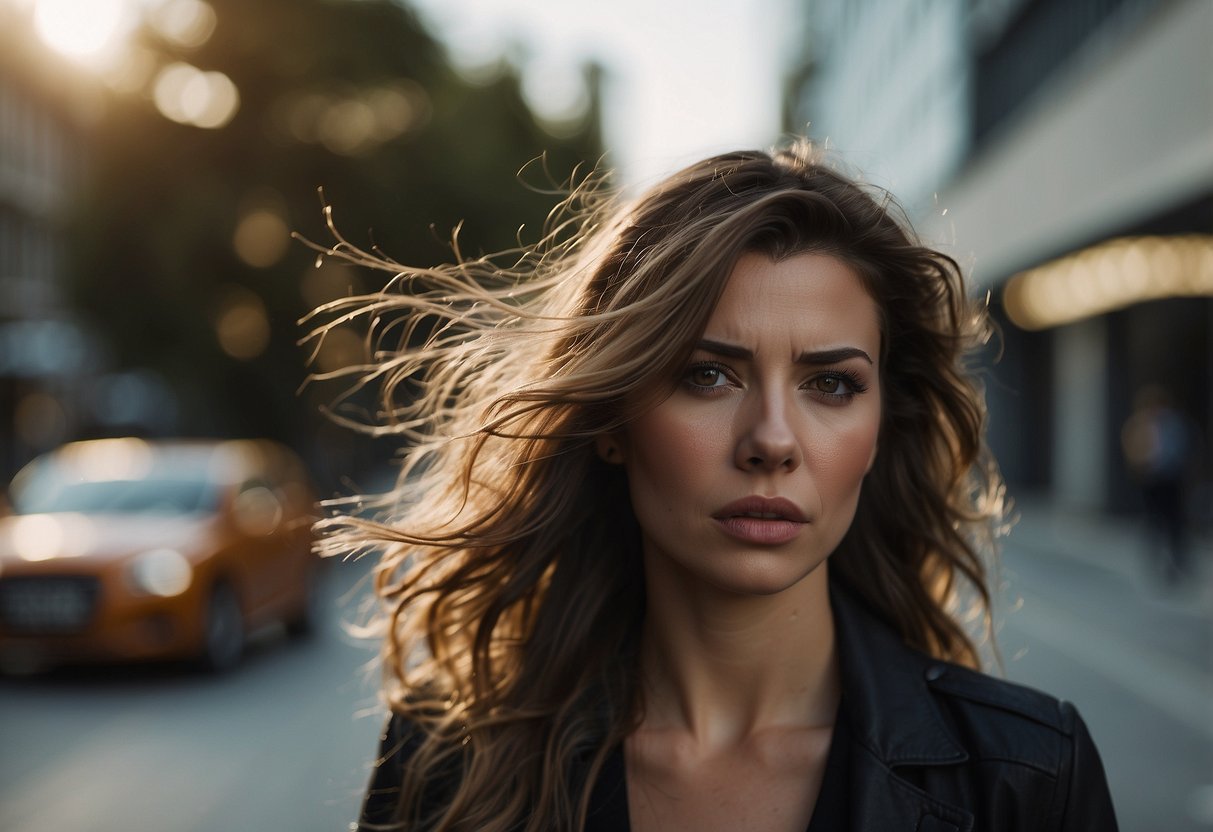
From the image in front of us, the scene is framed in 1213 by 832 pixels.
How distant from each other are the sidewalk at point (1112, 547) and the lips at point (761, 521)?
34.3 ft

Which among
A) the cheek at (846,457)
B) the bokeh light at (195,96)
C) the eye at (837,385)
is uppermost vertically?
the bokeh light at (195,96)

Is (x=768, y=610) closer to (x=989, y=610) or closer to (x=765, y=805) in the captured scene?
(x=765, y=805)

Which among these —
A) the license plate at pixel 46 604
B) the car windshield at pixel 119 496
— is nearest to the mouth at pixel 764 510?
the license plate at pixel 46 604

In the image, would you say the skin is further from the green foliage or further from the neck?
the green foliage

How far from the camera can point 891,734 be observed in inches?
98.6

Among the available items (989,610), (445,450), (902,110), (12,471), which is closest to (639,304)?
(445,450)

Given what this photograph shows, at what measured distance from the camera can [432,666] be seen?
123 inches

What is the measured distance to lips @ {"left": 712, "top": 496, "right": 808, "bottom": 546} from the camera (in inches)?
97.3

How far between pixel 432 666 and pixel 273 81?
28215 mm

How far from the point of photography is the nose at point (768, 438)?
2439 millimetres

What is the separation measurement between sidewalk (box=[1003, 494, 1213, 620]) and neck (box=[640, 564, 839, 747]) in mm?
10187

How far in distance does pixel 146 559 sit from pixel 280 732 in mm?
2409

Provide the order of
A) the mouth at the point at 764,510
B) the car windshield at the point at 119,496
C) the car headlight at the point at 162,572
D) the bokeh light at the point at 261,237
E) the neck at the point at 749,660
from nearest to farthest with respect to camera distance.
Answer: the mouth at the point at 764,510, the neck at the point at 749,660, the car headlight at the point at 162,572, the car windshield at the point at 119,496, the bokeh light at the point at 261,237

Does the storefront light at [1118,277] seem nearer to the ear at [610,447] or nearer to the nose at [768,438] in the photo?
the ear at [610,447]
